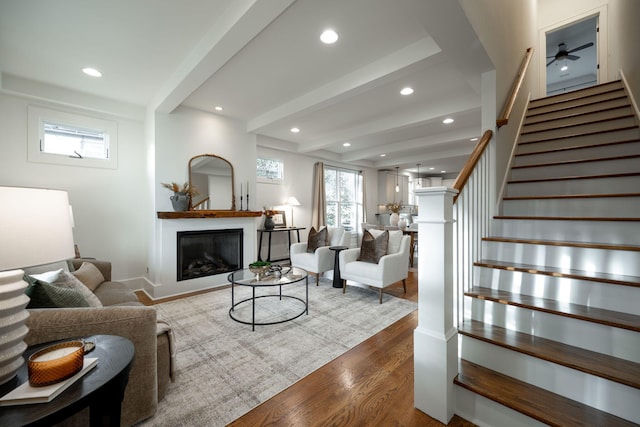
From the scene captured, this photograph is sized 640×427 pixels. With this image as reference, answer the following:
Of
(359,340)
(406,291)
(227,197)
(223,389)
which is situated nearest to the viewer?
(223,389)

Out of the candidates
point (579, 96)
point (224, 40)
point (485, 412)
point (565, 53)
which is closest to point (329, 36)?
point (224, 40)

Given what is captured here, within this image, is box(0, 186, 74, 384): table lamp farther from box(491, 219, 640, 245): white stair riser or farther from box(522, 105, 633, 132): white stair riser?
box(522, 105, 633, 132): white stair riser

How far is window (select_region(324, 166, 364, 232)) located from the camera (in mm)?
7465

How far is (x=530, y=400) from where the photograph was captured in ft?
4.42

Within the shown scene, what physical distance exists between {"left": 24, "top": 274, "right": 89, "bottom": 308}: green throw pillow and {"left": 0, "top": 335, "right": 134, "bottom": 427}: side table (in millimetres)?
392

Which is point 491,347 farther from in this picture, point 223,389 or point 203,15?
point 203,15

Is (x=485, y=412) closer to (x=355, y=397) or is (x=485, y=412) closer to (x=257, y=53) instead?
(x=355, y=397)

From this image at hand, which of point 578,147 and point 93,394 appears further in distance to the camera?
point 578,147

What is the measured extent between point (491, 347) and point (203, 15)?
3.16 m

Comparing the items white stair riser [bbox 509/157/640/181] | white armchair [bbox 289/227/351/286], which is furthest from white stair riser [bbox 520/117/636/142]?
white armchair [bbox 289/227/351/286]

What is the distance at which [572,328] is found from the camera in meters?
1.48

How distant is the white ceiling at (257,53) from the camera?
2041 mm

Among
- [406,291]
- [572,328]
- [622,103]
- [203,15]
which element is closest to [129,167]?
[203,15]

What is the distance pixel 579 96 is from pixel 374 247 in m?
3.72
